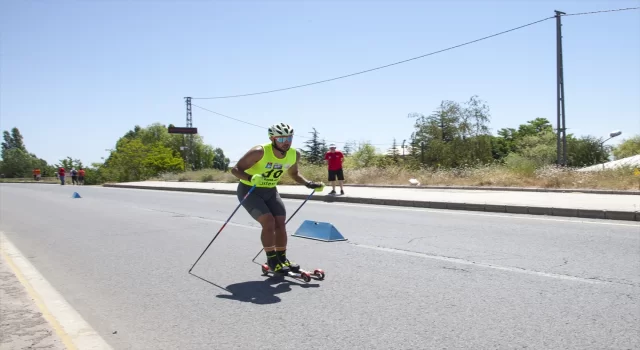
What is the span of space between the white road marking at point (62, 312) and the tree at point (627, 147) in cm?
7116

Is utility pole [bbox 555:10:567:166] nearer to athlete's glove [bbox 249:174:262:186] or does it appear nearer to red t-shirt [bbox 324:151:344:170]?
red t-shirt [bbox 324:151:344:170]

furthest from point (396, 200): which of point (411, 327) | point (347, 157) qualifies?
point (347, 157)

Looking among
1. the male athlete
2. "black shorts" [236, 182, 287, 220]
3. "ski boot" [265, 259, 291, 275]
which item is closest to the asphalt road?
"ski boot" [265, 259, 291, 275]

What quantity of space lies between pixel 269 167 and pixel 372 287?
1704 millimetres

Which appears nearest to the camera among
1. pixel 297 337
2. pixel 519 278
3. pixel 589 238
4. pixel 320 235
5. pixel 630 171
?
pixel 297 337

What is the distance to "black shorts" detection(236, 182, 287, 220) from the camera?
554 centimetres

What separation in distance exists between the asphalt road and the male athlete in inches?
14.6

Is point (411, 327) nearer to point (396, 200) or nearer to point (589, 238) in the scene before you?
point (589, 238)

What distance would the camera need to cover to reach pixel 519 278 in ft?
18.0

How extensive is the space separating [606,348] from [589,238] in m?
5.01

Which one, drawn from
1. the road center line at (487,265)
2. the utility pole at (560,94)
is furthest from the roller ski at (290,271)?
the utility pole at (560,94)

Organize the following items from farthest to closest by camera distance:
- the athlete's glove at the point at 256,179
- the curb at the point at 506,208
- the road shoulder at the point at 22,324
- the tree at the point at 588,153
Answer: the tree at the point at 588,153
the curb at the point at 506,208
the athlete's glove at the point at 256,179
the road shoulder at the point at 22,324

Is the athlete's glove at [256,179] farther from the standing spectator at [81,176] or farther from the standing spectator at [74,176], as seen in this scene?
the standing spectator at [74,176]

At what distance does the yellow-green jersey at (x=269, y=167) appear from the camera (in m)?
5.61
